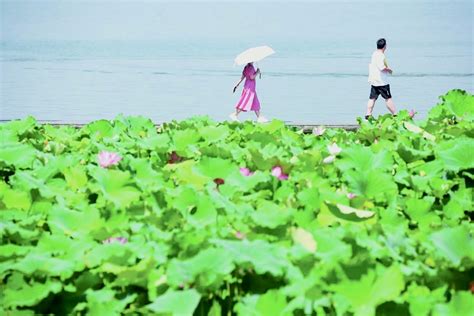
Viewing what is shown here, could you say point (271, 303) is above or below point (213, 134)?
below

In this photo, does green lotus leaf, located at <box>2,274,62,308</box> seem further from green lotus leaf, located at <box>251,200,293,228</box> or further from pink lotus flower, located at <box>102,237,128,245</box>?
green lotus leaf, located at <box>251,200,293,228</box>

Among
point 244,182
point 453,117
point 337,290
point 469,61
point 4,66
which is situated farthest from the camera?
point 469,61

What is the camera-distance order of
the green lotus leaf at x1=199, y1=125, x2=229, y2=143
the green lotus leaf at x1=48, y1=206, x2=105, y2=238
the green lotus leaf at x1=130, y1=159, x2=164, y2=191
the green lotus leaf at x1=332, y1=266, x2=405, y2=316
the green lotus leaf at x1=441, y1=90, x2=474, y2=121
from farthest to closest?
the green lotus leaf at x1=441, y1=90, x2=474, y2=121 → the green lotus leaf at x1=199, y1=125, x2=229, y2=143 → the green lotus leaf at x1=130, y1=159, x2=164, y2=191 → the green lotus leaf at x1=48, y1=206, x2=105, y2=238 → the green lotus leaf at x1=332, y1=266, x2=405, y2=316

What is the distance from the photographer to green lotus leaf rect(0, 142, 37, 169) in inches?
126

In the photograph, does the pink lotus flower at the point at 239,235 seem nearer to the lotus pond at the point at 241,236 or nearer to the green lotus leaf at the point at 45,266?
the lotus pond at the point at 241,236

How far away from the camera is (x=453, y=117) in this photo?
5.07 m

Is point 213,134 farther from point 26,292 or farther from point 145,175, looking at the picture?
point 26,292

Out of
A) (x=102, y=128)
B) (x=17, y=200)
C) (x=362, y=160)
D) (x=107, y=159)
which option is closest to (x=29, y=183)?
(x=17, y=200)

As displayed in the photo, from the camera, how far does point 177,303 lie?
6.11 ft

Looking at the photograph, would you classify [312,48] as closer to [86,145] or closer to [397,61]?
[397,61]

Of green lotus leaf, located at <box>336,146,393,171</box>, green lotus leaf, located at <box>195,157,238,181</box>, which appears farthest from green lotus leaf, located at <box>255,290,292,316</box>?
green lotus leaf, located at <box>336,146,393,171</box>

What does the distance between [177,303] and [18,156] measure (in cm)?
156

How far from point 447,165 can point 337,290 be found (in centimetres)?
142

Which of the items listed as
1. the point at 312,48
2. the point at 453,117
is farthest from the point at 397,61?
the point at 453,117
